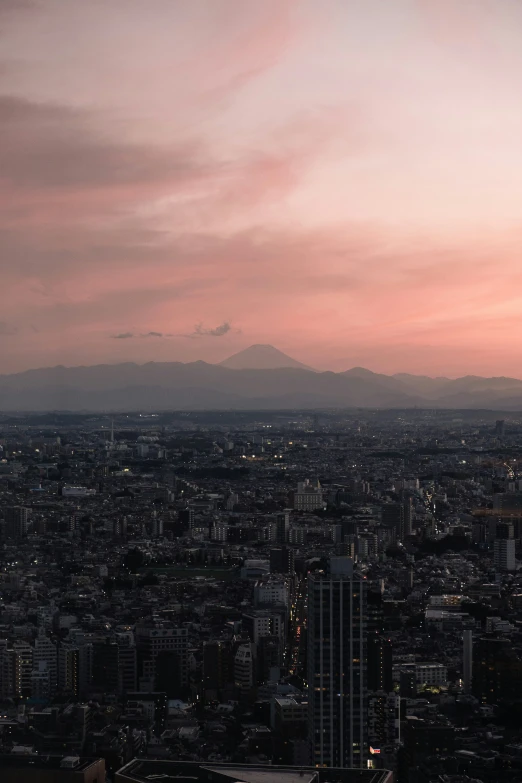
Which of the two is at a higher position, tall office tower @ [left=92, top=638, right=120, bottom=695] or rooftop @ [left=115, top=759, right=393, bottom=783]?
rooftop @ [left=115, top=759, right=393, bottom=783]

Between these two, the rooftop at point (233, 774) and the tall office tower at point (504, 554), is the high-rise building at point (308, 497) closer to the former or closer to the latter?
the tall office tower at point (504, 554)

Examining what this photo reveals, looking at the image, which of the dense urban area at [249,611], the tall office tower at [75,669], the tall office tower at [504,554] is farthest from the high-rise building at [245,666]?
the tall office tower at [504,554]

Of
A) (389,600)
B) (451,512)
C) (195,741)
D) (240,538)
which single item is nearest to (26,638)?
(195,741)

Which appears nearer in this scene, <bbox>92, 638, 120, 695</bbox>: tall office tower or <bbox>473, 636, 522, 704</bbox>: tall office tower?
<bbox>92, 638, 120, 695</bbox>: tall office tower

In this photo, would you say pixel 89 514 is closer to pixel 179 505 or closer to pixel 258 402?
pixel 179 505

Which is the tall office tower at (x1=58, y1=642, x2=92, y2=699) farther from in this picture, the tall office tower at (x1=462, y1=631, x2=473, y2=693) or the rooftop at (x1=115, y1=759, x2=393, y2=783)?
the rooftop at (x1=115, y1=759, x2=393, y2=783)

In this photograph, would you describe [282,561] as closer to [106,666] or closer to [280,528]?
[280,528]

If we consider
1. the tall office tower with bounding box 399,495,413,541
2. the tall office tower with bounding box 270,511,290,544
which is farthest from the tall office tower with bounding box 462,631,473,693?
the tall office tower with bounding box 399,495,413,541
